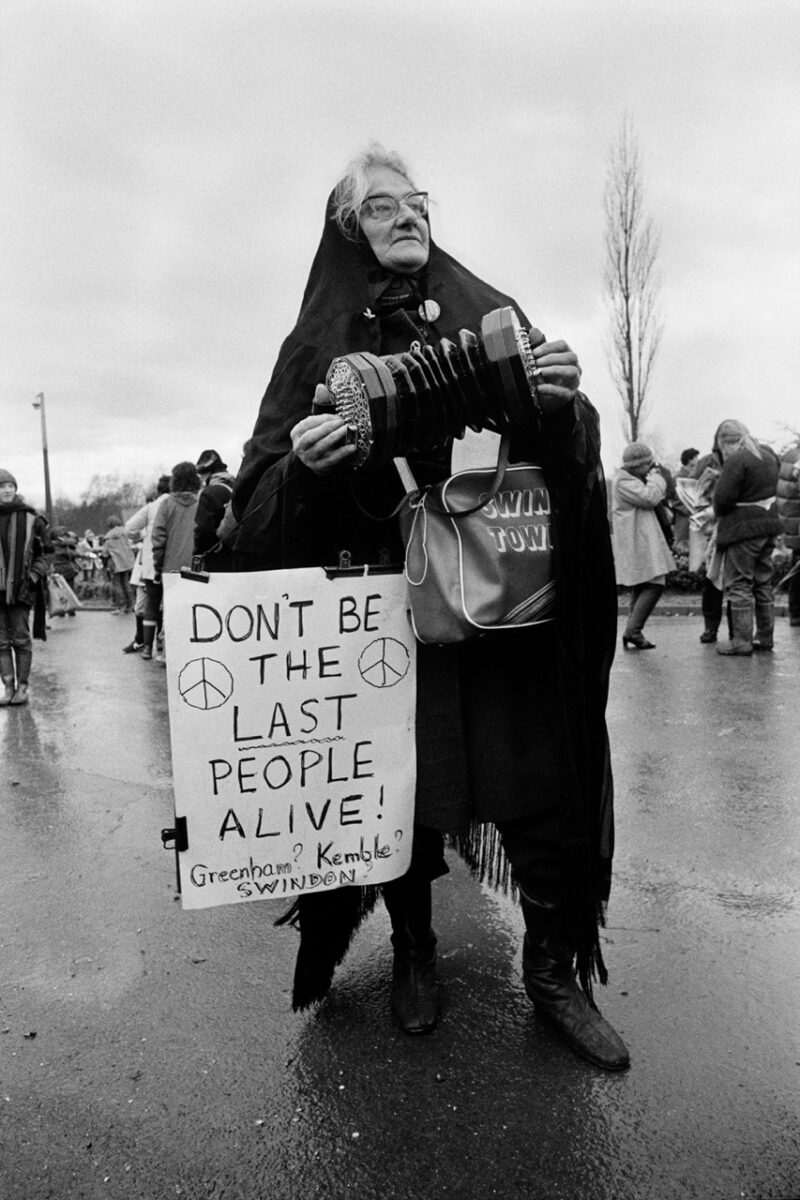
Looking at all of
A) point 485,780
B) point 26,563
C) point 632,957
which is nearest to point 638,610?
point 26,563

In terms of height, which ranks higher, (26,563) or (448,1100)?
(26,563)

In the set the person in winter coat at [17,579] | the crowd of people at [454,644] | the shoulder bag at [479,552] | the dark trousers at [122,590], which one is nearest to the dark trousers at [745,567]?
the person in winter coat at [17,579]

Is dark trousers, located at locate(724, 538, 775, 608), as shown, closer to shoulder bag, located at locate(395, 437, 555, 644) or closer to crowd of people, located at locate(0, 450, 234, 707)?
crowd of people, located at locate(0, 450, 234, 707)

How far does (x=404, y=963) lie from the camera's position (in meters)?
2.45

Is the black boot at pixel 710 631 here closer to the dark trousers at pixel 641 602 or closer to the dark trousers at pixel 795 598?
the dark trousers at pixel 641 602

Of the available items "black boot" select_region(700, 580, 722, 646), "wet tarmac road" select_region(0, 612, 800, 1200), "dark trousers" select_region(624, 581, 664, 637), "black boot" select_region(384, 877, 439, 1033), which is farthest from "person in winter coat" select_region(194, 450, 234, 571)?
"black boot" select_region(700, 580, 722, 646)

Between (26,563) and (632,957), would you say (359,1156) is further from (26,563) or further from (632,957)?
(26,563)

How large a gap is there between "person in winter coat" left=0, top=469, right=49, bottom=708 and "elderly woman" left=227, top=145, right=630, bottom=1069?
567cm

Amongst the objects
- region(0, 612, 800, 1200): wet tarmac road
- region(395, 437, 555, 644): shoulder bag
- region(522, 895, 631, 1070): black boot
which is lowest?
region(0, 612, 800, 1200): wet tarmac road

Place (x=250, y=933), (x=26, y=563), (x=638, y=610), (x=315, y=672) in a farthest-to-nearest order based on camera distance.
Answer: (x=638, y=610) → (x=26, y=563) → (x=250, y=933) → (x=315, y=672)

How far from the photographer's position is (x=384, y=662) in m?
2.25

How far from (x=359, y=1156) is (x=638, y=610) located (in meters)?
6.91

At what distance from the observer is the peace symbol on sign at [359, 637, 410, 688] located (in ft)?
7.34

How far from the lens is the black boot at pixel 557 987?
2215mm
